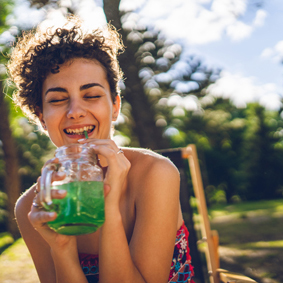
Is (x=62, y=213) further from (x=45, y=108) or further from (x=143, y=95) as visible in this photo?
(x=143, y=95)

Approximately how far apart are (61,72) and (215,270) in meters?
2.04

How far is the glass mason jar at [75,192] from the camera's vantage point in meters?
1.27

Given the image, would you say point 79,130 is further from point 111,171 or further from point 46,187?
point 46,187

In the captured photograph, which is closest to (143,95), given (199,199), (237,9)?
(237,9)

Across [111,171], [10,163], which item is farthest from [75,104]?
[10,163]

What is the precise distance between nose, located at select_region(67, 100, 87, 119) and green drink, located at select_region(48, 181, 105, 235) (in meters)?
0.59

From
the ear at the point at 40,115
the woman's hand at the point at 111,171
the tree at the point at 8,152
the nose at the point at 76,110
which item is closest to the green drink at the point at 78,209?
the woman's hand at the point at 111,171

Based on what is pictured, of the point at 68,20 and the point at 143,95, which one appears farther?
the point at 143,95

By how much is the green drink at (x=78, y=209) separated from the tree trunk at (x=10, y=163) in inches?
297

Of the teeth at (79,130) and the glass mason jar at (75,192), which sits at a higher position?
the teeth at (79,130)

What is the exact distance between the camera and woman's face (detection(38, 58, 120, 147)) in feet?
6.12

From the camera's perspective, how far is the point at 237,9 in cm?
636

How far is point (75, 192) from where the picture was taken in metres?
1.28

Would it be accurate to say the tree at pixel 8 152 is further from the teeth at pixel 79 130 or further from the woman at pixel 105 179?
the teeth at pixel 79 130
